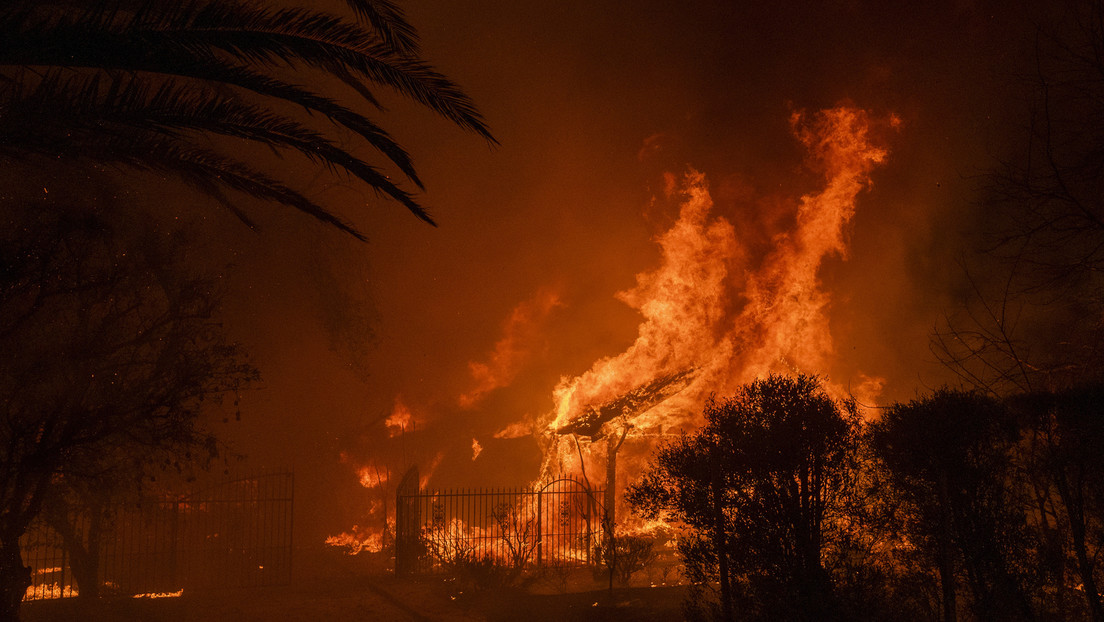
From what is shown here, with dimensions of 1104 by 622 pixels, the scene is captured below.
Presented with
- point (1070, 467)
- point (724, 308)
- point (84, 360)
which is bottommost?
point (1070, 467)

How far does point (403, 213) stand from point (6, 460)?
1430cm

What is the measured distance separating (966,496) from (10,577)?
993 cm

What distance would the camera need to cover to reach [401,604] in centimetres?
1117

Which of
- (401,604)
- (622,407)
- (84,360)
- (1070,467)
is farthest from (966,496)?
(622,407)

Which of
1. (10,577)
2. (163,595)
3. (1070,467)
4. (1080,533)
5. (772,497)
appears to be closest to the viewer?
(772,497)

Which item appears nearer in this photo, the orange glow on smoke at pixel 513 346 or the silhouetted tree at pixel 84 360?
the silhouetted tree at pixel 84 360

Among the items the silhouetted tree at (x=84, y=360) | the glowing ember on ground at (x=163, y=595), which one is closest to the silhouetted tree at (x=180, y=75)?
the silhouetted tree at (x=84, y=360)

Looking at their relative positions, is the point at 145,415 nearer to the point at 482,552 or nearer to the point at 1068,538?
the point at 482,552

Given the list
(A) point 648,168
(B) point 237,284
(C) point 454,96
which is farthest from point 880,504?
(A) point 648,168

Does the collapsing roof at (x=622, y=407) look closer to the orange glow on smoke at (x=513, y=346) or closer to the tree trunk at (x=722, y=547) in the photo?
the orange glow on smoke at (x=513, y=346)

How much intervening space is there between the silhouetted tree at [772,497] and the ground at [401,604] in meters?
3.25

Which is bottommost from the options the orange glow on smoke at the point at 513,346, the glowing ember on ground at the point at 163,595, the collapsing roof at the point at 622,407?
the glowing ember on ground at the point at 163,595

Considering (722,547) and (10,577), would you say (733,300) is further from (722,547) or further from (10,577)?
(10,577)

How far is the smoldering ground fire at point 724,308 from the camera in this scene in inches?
742
